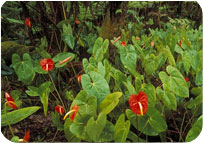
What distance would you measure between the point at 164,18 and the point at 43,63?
7.28 feet

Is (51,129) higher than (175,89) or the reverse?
the reverse

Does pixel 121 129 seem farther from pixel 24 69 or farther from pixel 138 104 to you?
pixel 24 69

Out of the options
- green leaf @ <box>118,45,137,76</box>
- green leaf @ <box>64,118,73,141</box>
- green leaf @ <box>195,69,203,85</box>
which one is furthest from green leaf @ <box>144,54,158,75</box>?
green leaf @ <box>64,118,73,141</box>

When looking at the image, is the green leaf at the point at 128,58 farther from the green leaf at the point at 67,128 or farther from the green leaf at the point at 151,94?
the green leaf at the point at 67,128

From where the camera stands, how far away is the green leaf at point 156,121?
0.77 m

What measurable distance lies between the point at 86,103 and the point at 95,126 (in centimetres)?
9

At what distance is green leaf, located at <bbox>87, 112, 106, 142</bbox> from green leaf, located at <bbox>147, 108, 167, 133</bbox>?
155mm

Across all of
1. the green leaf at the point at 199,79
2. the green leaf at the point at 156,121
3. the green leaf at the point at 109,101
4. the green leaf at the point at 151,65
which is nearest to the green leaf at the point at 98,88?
the green leaf at the point at 109,101

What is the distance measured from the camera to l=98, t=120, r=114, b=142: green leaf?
0.79 metres

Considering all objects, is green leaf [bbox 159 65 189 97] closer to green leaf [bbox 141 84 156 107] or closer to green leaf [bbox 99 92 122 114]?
green leaf [bbox 141 84 156 107]

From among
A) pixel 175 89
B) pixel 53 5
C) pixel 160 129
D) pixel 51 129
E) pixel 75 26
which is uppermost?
pixel 53 5

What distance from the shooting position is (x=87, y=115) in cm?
78

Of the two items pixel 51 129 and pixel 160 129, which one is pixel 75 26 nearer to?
pixel 51 129

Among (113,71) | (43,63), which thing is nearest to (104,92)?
(113,71)
